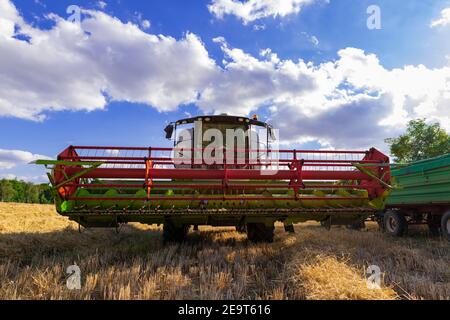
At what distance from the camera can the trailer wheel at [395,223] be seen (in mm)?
7422

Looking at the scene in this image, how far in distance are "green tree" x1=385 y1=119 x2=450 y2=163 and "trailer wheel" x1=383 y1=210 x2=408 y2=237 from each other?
85.2 ft

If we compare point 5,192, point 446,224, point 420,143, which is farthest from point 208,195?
point 5,192

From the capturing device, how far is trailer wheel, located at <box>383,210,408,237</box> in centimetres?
742

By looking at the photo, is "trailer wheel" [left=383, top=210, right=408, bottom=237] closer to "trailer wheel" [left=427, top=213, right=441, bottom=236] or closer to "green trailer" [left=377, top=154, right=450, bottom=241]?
"green trailer" [left=377, top=154, right=450, bottom=241]

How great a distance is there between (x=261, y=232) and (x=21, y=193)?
10005 centimetres

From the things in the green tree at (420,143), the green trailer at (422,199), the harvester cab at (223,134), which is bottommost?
the green trailer at (422,199)

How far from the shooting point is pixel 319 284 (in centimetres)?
258

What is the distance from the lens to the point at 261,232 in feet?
17.4

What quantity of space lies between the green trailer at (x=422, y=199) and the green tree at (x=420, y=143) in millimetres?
26032

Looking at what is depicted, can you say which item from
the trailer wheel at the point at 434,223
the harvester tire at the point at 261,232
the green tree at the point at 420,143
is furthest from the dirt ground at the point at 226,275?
the green tree at the point at 420,143
